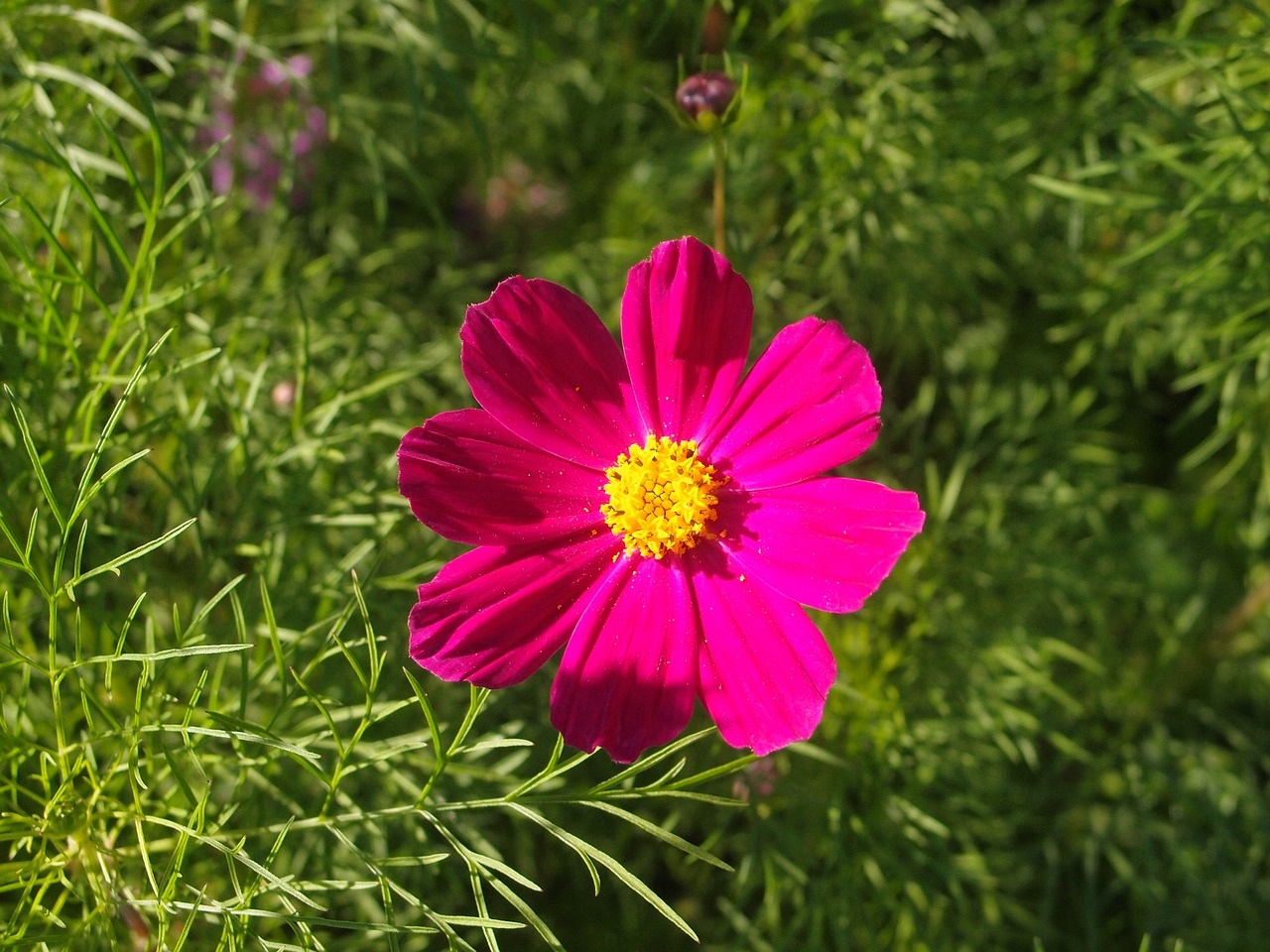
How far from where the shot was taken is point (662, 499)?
1.16 meters

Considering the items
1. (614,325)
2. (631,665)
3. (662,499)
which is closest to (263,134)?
(614,325)

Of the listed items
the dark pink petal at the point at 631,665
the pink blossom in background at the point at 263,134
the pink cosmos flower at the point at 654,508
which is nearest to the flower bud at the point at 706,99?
the pink cosmos flower at the point at 654,508

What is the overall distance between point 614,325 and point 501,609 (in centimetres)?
77

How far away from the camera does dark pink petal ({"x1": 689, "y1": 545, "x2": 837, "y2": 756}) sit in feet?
3.37

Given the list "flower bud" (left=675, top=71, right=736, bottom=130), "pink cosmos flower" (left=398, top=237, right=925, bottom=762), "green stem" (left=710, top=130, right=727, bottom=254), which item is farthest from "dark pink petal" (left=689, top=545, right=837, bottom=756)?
"flower bud" (left=675, top=71, right=736, bottom=130)

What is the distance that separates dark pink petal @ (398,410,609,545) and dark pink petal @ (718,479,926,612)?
17cm

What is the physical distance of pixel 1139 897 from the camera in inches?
68.3

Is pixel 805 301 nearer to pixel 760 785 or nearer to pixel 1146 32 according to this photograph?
pixel 1146 32

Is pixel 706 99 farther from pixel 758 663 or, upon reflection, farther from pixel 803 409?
pixel 758 663

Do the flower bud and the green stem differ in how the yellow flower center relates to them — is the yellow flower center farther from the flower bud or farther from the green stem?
the flower bud

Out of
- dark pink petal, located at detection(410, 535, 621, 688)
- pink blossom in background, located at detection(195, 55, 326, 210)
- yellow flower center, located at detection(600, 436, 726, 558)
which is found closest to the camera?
dark pink petal, located at detection(410, 535, 621, 688)

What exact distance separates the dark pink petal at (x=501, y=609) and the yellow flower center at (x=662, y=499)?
0.05 m

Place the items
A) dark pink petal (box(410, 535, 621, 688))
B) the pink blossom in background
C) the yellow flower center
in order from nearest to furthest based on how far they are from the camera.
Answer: dark pink petal (box(410, 535, 621, 688)) < the yellow flower center < the pink blossom in background

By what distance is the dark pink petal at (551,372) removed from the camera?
109 centimetres
